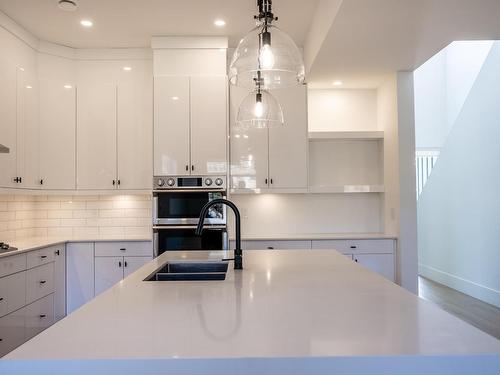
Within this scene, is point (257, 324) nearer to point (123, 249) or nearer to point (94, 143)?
point (123, 249)

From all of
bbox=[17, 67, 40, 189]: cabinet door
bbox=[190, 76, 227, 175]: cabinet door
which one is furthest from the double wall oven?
bbox=[17, 67, 40, 189]: cabinet door

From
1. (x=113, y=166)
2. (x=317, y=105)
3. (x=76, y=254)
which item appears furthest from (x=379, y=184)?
(x=76, y=254)

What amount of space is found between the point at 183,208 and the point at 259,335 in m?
2.91

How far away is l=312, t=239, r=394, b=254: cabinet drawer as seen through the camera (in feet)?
12.8

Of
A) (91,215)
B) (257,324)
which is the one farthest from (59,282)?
(257,324)

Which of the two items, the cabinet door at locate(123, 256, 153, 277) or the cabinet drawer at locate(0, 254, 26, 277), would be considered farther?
the cabinet door at locate(123, 256, 153, 277)

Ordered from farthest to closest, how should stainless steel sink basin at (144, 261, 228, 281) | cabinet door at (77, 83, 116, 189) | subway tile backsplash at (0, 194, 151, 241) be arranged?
subway tile backsplash at (0, 194, 151, 241), cabinet door at (77, 83, 116, 189), stainless steel sink basin at (144, 261, 228, 281)

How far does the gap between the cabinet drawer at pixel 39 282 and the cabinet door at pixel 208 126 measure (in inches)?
61.9

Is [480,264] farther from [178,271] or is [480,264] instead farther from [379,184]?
[178,271]

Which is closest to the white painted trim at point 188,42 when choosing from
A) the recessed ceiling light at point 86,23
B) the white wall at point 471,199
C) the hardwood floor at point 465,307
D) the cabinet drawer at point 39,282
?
the recessed ceiling light at point 86,23

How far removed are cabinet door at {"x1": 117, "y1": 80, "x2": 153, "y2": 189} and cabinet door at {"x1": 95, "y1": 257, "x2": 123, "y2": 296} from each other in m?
0.75

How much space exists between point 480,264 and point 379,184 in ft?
5.40

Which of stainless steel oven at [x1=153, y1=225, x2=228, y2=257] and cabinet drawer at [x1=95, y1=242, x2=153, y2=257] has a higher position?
stainless steel oven at [x1=153, y1=225, x2=228, y2=257]

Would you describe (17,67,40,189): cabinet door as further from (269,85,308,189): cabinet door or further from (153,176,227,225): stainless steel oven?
(269,85,308,189): cabinet door
